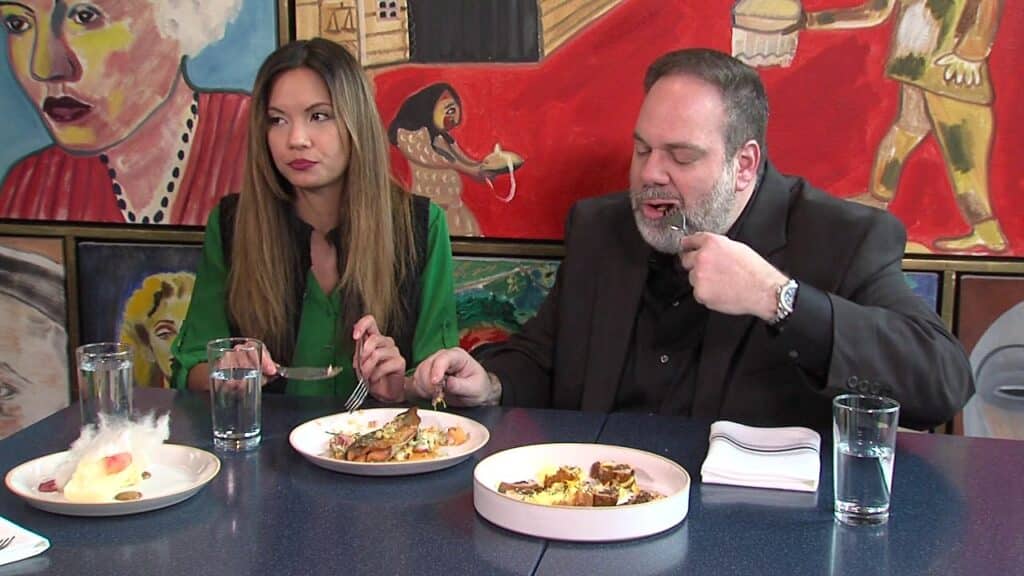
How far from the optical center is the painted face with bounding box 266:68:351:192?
2365mm

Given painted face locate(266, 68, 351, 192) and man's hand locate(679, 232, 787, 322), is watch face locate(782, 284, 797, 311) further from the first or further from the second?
painted face locate(266, 68, 351, 192)

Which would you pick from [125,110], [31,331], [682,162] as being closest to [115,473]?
[682,162]

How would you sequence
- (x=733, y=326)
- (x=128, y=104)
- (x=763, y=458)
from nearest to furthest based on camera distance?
(x=763, y=458)
(x=733, y=326)
(x=128, y=104)

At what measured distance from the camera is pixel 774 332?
1.82 meters

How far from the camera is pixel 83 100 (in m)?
2.84

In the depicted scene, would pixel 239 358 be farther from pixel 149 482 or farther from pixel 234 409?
pixel 149 482

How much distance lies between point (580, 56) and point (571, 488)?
1.47 meters

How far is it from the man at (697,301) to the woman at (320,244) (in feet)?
0.96

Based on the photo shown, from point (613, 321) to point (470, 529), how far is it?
0.95m

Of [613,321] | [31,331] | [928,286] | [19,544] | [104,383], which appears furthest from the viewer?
[31,331]

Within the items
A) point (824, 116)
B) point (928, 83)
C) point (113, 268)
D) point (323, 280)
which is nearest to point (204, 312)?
point (323, 280)

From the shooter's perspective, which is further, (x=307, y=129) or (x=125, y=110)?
(x=125, y=110)

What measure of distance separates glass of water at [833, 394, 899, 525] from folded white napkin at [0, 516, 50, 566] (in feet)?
3.23

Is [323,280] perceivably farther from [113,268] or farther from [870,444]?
[870,444]
